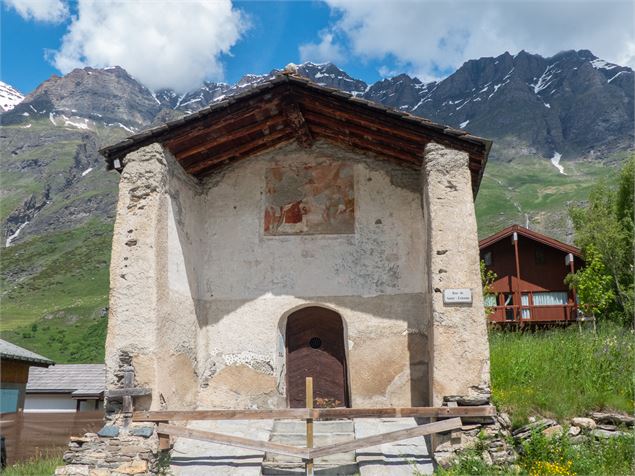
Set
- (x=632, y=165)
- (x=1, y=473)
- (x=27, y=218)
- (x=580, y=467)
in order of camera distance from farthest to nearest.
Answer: (x=27, y=218) < (x=632, y=165) < (x=1, y=473) < (x=580, y=467)

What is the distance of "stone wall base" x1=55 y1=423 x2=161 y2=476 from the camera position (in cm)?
805

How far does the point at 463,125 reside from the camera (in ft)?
502

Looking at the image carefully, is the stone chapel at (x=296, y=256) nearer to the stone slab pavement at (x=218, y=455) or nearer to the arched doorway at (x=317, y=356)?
the arched doorway at (x=317, y=356)

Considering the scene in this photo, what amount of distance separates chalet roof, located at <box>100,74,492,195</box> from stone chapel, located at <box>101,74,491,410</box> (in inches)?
1.2

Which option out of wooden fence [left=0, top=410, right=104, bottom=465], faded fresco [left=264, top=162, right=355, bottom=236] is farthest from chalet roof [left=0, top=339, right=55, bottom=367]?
faded fresco [left=264, top=162, right=355, bottom=236]

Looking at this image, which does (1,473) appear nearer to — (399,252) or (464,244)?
(399,252)

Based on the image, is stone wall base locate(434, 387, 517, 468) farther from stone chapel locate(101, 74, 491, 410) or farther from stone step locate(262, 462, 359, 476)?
stone step locate(262, 462, 359, 476)

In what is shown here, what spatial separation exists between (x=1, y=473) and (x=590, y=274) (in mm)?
20015

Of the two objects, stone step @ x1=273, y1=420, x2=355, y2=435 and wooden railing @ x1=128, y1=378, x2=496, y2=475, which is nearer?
wooden railing @ x1=128, y1=378, x2=496, y2=475

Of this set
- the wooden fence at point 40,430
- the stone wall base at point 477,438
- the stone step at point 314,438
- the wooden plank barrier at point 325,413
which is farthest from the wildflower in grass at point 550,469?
the wooden fence at point 40,430

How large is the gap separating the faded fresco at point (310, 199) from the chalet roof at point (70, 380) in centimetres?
1138

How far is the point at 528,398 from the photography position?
8.58 meters

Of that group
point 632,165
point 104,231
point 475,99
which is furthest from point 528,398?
point 475,99

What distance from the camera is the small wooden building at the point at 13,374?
1456 centimetres
